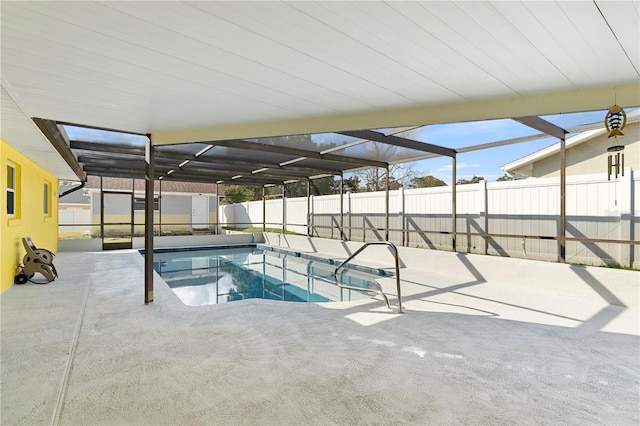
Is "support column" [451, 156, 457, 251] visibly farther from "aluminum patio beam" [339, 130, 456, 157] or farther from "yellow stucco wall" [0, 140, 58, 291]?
"yellow stucco wall" [0, 140, 58, 291]

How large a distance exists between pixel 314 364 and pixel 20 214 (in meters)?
6.78

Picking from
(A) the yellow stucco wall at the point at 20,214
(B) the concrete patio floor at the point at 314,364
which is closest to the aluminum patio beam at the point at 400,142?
(B) the concrete patio floor at the point at 314,364

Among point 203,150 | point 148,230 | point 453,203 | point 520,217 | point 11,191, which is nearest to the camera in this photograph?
point 148,230

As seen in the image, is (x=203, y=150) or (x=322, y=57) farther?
(x=203, y=150)

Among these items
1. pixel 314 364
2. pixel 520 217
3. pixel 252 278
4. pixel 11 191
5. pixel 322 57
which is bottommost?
pixel 252 278

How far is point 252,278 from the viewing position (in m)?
8.34

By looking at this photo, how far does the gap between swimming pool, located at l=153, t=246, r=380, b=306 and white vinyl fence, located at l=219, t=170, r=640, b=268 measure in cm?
200

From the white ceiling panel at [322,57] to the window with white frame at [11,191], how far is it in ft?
11.6

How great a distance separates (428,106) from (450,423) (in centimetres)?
257

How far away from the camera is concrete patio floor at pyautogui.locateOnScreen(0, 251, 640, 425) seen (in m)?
2.09

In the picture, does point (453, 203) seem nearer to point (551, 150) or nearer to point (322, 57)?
point (551, 150)

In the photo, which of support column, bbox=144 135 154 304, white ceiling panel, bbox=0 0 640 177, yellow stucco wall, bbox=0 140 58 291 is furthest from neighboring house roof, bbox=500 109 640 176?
yellow stucco wall, bbox=0 140 58 291

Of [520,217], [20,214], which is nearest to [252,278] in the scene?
[20,214]

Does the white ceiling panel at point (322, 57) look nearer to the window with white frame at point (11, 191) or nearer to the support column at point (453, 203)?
the window with white frame at point (11, 191)
